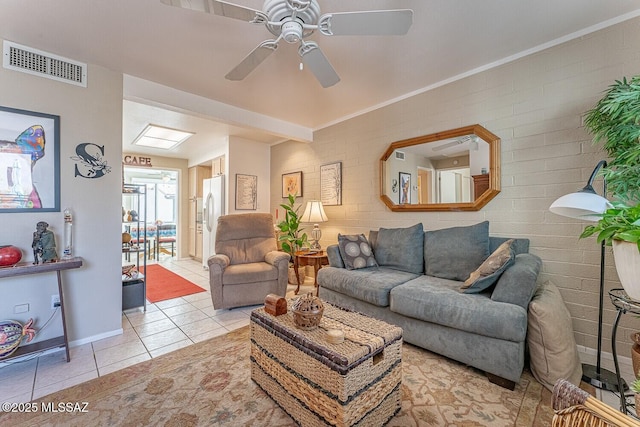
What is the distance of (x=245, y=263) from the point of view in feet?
11.4

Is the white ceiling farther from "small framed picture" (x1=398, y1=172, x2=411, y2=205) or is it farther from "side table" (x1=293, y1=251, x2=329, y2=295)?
"side table" (x1=293, y1=251, x2=329, y2=295)

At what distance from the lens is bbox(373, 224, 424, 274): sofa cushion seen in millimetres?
2789

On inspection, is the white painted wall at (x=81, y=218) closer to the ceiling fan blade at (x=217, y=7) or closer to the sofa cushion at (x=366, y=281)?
the ceiling fan blade at (x=217, y=7)

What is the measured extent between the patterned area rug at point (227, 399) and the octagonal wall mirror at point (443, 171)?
5.14 feet

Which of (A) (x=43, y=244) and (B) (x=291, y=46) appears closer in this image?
(A) (x=43, y=244)

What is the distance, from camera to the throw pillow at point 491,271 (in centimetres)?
192

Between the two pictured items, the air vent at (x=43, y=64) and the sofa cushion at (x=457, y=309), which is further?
the air vent at (x=43, y=64)

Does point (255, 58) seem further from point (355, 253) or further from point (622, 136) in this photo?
point (622, 136)

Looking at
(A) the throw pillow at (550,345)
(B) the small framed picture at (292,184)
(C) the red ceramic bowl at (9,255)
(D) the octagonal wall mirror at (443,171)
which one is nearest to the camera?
(A) the throw pillow at (550,345)

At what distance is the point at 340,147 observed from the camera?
4.03 meters

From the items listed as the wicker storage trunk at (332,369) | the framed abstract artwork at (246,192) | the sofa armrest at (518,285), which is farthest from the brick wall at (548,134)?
the framed abstract artwork at (246,192)

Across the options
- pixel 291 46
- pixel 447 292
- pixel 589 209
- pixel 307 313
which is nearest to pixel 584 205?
pixel 589 209

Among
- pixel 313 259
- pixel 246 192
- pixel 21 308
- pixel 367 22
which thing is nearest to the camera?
pixel 367 22

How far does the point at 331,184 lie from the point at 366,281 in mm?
1971
